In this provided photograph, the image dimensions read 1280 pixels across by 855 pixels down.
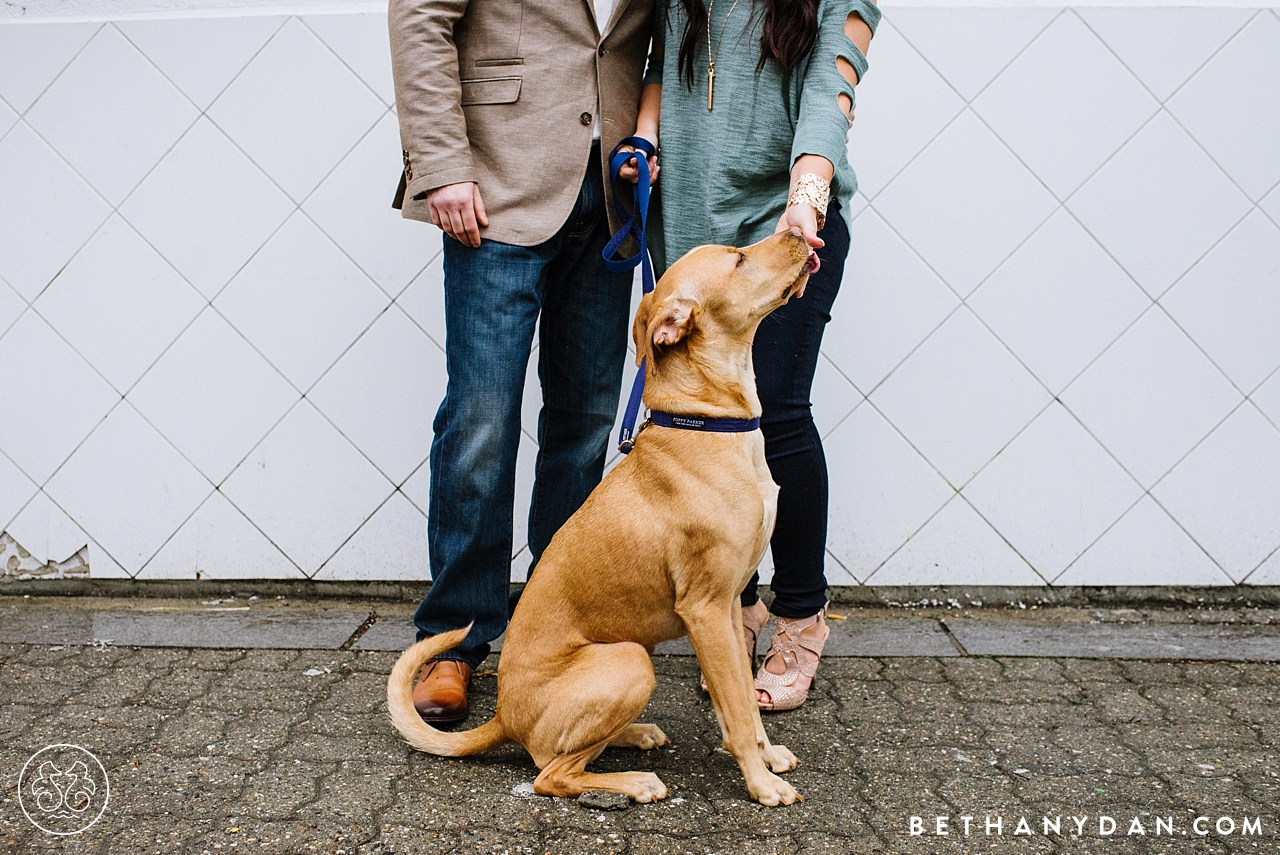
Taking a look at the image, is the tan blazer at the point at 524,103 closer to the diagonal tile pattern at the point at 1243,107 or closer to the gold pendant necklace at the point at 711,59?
the gold pendant necklace at the point at 711,59

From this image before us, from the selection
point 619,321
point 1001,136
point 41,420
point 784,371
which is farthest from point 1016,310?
point 41,420

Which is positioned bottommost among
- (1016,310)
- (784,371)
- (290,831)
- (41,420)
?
(41,420)

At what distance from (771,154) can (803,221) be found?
342mm

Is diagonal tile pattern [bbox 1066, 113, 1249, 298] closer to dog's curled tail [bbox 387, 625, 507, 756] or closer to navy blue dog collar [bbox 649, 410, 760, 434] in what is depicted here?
navy blue dog collar [bbox 649, 410, 760, 434]

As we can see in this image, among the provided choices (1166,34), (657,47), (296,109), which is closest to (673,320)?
(657,47)

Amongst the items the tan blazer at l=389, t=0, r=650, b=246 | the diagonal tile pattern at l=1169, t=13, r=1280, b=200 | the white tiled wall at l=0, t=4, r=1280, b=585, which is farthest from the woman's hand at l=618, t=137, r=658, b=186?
the diagonal tile pattern at l=1169, t=13, r=1280, b=200

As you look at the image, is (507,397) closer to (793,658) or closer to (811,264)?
(811,264)

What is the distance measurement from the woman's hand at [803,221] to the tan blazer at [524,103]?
→ 1.97 ft

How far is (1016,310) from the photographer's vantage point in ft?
11.2

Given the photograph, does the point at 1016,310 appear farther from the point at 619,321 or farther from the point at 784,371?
the point at 619,321

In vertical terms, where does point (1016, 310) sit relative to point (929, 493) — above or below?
above

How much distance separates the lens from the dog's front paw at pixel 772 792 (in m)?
2.19

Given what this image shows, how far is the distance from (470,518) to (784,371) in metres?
0.94

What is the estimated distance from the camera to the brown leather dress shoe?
2.59 m
